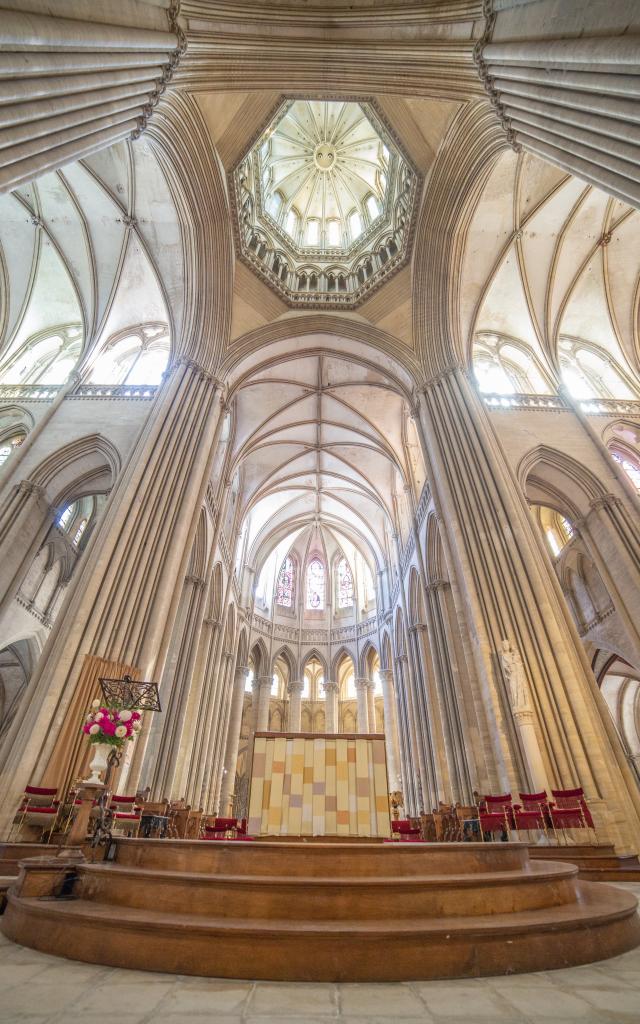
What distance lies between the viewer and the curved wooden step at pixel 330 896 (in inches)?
116

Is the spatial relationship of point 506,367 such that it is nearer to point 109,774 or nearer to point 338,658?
point 109,774

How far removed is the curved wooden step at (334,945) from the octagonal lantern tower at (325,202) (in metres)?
17.5

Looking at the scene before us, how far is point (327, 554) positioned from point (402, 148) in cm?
2112

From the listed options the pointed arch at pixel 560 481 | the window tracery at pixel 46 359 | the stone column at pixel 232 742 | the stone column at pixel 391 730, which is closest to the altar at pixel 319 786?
the pointed arch at pixel 560 481

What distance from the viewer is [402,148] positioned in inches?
569

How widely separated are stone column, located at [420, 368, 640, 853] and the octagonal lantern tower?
745 centimetres

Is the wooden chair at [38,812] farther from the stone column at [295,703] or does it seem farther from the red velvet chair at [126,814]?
the stone column at [295,703]

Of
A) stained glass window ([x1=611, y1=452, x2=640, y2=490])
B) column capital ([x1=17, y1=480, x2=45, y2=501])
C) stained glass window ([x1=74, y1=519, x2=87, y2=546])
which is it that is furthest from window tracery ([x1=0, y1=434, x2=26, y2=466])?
stained glass window ([x1=611, y1=452, x2=640, y2=490])

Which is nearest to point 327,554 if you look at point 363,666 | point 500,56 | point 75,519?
point 363,666

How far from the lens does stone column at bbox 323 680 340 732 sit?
82.0ft

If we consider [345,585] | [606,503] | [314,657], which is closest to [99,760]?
[606,503]

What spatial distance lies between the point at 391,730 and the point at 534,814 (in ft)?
50.4

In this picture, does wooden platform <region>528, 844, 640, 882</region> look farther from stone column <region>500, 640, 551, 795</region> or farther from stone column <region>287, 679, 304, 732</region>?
stone column <region>287, 679, 304, 732</region>

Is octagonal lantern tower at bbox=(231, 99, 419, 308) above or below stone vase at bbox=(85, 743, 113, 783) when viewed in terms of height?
above
